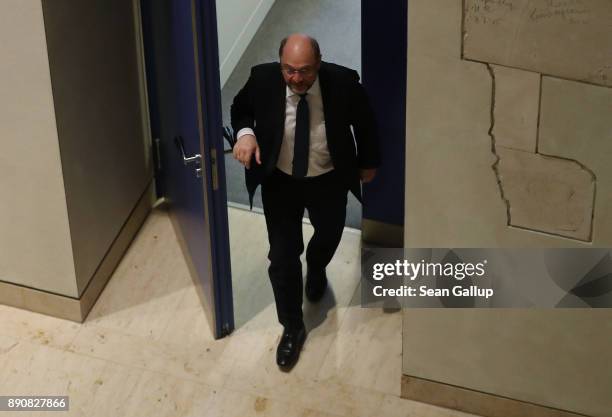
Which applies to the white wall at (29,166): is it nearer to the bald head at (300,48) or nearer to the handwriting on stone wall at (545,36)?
the bald head at (300,48)

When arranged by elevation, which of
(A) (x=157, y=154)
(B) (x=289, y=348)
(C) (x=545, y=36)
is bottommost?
(B) (x=289, y=348)

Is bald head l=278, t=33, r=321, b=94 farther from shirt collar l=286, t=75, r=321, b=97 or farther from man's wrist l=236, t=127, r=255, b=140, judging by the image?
man's wrist l=236, t=127, r=255, b=140

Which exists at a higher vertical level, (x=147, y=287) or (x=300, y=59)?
(x=300, y=59)

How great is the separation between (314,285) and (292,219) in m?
0.47

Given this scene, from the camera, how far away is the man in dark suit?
3639 millimetres

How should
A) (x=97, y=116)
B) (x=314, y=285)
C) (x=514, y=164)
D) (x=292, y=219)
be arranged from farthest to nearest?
(x=314, y=285) < (x=97, y=116) < (x=292, y=219) < (x=514, y=164)

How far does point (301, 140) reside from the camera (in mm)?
3682

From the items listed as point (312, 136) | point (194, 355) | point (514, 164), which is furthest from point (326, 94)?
point (194, 355)

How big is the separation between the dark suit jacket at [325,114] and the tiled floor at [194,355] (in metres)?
0.65

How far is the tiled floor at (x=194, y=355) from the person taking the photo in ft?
12.4

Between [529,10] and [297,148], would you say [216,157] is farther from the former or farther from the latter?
[529,10]

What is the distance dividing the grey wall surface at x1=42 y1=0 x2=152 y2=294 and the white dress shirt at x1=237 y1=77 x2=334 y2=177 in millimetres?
658

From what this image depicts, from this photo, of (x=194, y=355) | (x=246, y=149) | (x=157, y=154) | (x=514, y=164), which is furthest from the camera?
(x=157, y=154)

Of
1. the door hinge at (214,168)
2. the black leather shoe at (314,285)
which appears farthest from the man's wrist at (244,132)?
the black leather shoe at (314,285)
